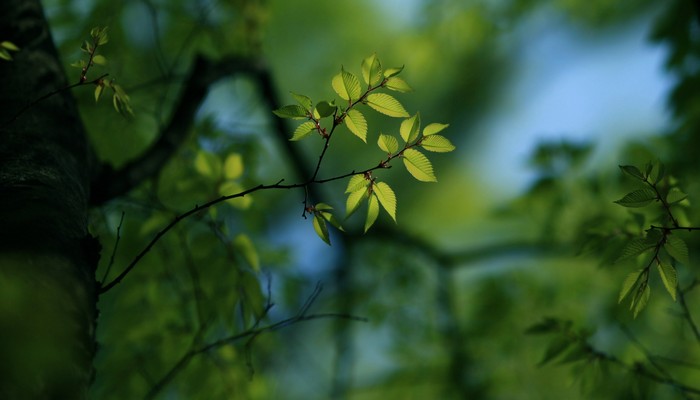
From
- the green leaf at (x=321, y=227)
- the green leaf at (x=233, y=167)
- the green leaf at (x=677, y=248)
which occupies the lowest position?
the green leaf at (x=677, y=248)

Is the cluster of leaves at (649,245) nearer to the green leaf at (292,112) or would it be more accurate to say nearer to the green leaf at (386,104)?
the green leaf at (386,104)

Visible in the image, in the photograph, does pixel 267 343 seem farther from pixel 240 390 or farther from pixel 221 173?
pixel 221 173

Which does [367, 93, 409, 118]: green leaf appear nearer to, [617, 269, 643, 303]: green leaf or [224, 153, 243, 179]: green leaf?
[617, 269, 643, 303]: green leaf

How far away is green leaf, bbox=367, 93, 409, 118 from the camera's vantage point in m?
1.17

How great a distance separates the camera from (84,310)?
1.03m

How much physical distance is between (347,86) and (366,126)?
Answer: 0.29ft

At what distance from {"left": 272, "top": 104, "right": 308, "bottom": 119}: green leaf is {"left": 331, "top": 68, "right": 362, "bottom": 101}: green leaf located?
0.27 feet

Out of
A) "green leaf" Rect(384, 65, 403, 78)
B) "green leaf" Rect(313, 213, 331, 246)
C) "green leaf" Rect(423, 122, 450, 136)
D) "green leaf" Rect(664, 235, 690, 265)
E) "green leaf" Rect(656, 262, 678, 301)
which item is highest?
"green leaf" Rect(384, 65, 403, 78)

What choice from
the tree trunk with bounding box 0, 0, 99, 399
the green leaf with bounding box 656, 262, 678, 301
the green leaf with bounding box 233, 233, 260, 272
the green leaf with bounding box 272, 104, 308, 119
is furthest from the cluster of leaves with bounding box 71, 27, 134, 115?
the green leaf with bounding box 656, 262, 678, 301

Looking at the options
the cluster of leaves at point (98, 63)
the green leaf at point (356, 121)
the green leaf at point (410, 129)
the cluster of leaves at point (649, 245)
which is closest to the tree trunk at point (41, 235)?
the cluster of leaves at point (98, 63)

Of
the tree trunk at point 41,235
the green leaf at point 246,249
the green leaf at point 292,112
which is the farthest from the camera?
the green leaf at point 246,249

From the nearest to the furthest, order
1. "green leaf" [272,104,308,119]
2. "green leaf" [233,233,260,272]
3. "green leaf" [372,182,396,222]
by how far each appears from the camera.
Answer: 1. "green leaf" [272,104,308,119]
2. "green leaf" [372,182,396,222]
3. "green leaf" [233,233,260,272]

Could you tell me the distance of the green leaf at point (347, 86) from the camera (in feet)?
3.74

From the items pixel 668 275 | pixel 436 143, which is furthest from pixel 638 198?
pixel 436 143
